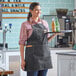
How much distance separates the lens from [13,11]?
5605 millimetres

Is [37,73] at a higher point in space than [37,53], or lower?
lower

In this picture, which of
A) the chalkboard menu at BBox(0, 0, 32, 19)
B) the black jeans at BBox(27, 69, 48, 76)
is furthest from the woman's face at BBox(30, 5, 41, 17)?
the chalkboard menu at BBox(0, 0, 32, 19)

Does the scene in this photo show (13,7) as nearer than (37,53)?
No

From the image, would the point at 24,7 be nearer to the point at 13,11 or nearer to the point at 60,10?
the point at 13,11

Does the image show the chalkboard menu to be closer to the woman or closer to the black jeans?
the woman

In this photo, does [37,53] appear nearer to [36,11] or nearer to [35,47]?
[35,47]

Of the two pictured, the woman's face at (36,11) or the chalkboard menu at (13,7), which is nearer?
the woman's face at (36,11)

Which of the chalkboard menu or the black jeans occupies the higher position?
the chalkboard menu

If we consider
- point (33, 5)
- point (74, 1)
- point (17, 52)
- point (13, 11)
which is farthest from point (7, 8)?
point (33, 5)

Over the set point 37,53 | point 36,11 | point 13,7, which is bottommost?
point 37,53

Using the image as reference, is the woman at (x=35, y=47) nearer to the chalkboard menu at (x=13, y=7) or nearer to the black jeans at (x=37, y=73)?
the black jeans at (x=37, y=73)

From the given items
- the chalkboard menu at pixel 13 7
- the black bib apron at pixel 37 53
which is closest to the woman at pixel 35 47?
the black bib apron at pixel 37 53

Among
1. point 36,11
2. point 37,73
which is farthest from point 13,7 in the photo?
point 37,73

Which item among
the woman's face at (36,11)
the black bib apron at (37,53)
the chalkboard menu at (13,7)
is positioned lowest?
the black bib apron at (37,53)
